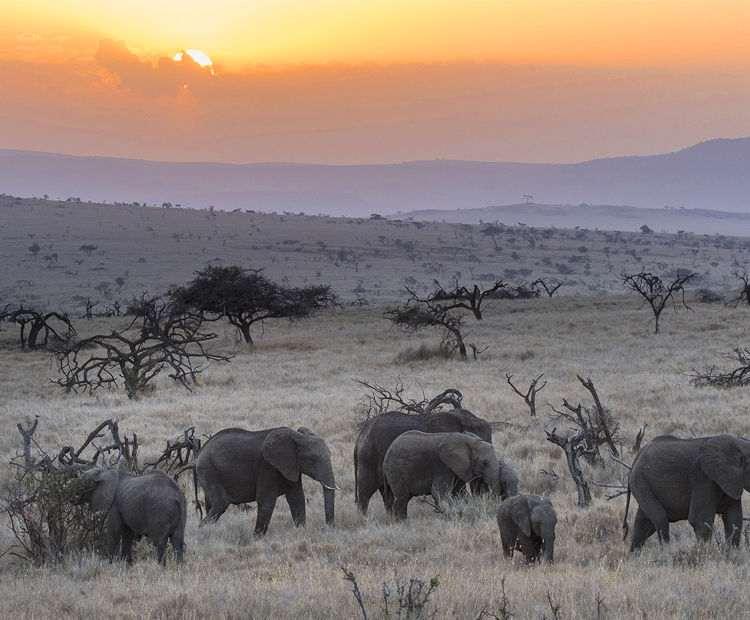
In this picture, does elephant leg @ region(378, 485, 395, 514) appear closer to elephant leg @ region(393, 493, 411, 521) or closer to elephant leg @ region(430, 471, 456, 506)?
elephant leg @ region(393, 493, 411, 521)

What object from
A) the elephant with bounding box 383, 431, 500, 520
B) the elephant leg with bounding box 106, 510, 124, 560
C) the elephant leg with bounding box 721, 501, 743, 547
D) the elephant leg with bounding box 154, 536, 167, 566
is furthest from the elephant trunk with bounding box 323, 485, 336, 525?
the elephant leg with bounding box 721, 501, 743, 547

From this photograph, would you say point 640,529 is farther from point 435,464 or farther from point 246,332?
point 246,332

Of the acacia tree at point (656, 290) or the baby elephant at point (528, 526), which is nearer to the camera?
the baby elephant at point (528, 526)

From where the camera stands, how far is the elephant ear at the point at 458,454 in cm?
878

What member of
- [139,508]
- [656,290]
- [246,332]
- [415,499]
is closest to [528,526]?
[139,508]

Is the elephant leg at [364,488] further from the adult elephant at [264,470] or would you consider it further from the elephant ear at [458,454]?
the elephant ear at [458,454]

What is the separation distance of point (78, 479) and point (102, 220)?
382ft

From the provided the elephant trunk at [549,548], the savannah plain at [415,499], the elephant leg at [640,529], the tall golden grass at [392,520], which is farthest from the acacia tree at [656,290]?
the elephant trunk at [549,548]

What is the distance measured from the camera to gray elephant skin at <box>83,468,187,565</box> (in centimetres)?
740

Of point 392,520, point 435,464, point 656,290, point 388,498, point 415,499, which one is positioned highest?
point 656,290

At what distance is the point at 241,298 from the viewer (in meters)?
37.2

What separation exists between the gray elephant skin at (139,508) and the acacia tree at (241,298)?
2839 cm

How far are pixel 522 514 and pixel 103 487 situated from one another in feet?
14.3

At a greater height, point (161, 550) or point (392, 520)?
point (161, 550)
